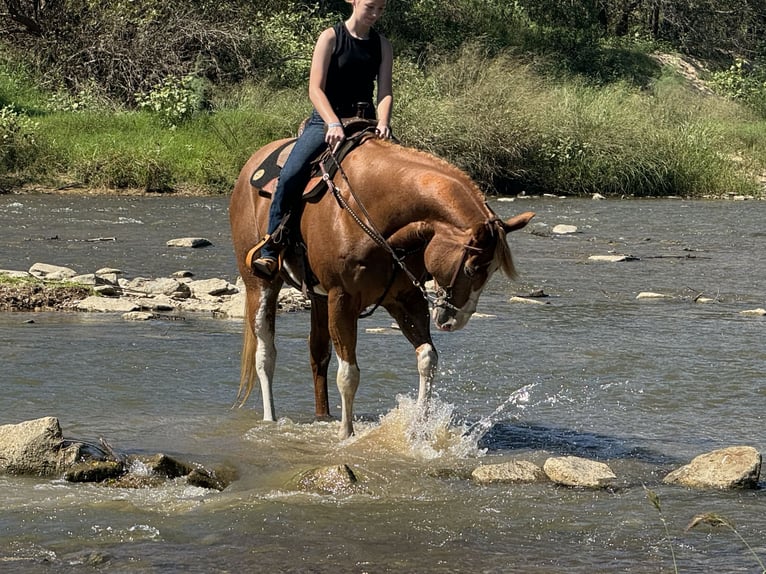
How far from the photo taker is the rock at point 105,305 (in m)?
11.8

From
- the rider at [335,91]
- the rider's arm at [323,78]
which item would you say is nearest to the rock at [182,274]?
the rider at [335,91]

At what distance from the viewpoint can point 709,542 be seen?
17.5ft

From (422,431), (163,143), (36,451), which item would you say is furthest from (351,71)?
(163,143)

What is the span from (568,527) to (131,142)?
2091 cm

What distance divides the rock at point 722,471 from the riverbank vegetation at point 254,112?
62.1 feet

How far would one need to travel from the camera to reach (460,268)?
253 inches

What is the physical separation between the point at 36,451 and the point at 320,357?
2314 millimetres

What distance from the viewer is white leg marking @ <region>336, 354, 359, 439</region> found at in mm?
7348

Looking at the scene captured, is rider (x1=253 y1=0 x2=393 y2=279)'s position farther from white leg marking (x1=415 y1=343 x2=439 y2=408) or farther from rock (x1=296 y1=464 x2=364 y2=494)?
rock (x1=296 y1=464 x2=364 y2=494)

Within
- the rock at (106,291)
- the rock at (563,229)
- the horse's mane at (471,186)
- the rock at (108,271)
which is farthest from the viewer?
the rock at (563,229)

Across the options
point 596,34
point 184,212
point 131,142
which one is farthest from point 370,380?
point 596,34

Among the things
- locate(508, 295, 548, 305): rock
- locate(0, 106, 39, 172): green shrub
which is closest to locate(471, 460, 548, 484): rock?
locate(508, 295, 548, 305): rock

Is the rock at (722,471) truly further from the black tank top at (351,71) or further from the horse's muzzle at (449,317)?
the black tank top at (351,71)

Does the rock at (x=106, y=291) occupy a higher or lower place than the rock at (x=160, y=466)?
lower
